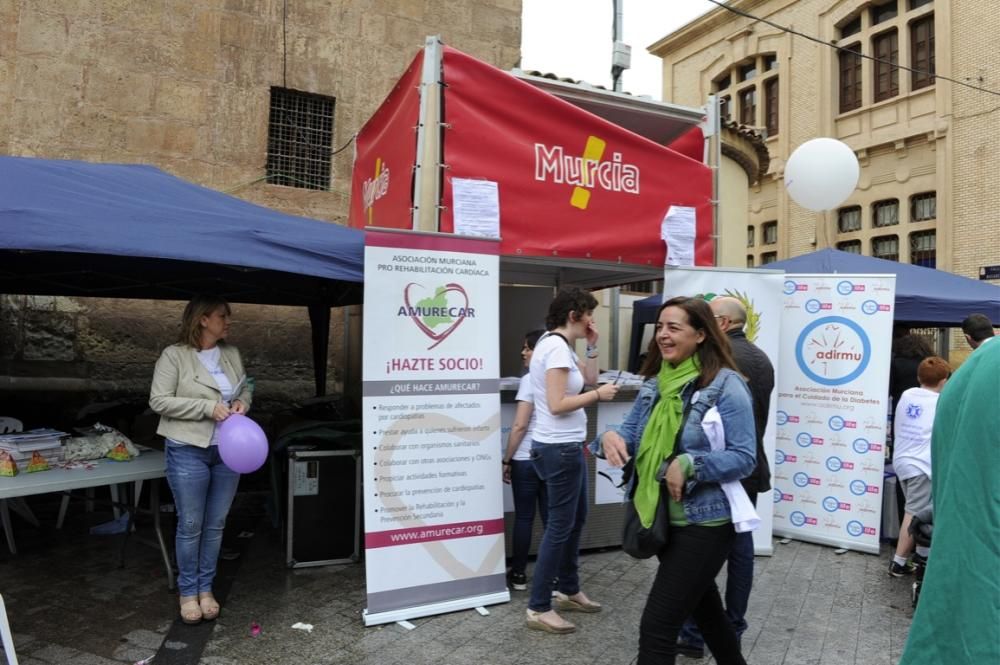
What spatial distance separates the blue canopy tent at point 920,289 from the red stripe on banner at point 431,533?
4458 mm

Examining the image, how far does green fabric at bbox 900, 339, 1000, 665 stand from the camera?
103 centimetres

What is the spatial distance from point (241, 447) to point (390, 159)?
305 cm

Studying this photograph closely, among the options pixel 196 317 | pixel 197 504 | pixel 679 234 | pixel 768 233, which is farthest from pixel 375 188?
pixel 768 233

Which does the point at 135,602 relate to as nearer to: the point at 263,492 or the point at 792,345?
the point at 263,492

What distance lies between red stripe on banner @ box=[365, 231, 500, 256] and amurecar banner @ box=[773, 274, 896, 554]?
9.30ft

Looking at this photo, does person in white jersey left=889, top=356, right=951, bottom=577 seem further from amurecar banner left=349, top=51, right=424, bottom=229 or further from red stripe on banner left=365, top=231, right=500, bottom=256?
amurecar banner left=349, top=51, right=424, bottom=229

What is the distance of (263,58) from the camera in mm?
8266

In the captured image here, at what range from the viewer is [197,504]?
3650mm

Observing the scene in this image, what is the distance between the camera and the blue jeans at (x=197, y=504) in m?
3.60

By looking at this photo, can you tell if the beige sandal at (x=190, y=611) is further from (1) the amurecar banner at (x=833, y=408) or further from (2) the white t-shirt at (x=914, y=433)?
(2) the white t-shirt at (x=914, y=433)

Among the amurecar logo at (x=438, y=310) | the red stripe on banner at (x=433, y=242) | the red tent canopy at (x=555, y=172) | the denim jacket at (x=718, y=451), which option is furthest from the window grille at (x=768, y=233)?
the denim jacket at (x=718, y=451)

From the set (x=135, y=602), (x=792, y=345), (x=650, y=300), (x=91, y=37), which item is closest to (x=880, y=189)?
(x=650, y=300)

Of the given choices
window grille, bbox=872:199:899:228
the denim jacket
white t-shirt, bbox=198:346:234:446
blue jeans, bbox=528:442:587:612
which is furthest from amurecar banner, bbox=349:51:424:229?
window grille, bbox=872:199:899:228

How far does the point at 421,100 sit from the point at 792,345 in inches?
144
